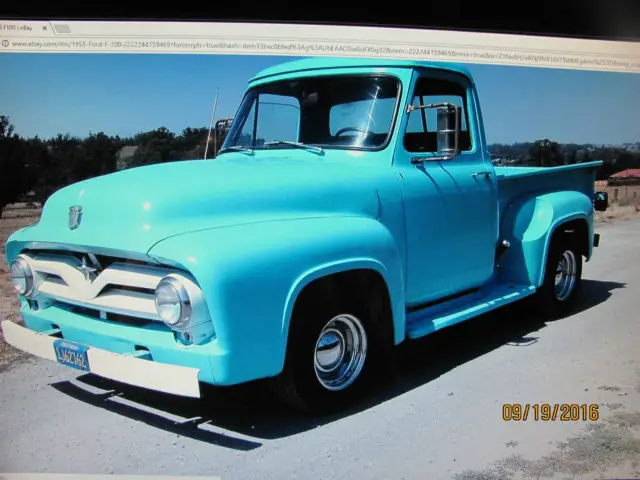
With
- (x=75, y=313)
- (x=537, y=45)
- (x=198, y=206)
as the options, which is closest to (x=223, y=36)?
(x=198, y=206)

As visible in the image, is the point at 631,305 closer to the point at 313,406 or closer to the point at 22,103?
the point at 313,406

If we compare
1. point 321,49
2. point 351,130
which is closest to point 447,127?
point 351,130

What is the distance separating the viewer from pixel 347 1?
244 cm

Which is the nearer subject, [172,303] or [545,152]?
[172,303]

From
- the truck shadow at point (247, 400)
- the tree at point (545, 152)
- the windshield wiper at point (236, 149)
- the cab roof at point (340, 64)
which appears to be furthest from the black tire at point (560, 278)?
the windshield wiper at point (236, 149)

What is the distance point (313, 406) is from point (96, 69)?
66.8 inches

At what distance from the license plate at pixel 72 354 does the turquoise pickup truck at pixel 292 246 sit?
0.03 ft

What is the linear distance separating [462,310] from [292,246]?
1.43 metres

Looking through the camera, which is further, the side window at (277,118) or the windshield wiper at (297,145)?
the side window at (277,118)

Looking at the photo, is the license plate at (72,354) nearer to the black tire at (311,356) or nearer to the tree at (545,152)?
the black tire at (311,356)
